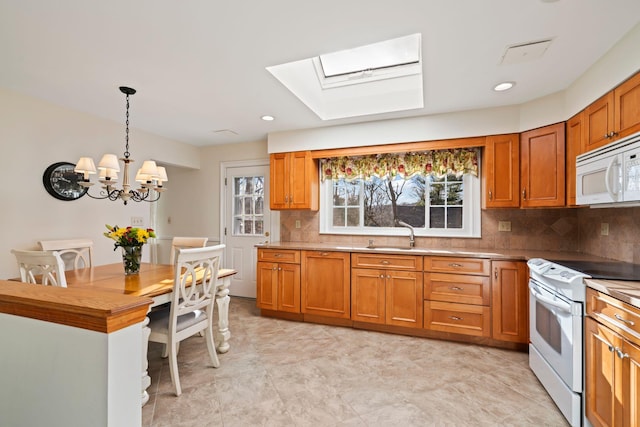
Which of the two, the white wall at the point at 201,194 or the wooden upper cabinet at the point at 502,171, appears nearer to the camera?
the wooden upper cabinet at the point at 502,171

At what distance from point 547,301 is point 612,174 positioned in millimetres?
923

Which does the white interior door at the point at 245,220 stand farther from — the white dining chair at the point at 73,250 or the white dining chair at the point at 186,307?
the white dining chair at the point at 186,307

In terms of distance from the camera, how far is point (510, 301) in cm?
279

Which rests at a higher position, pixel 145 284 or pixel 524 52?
pixel 524 52

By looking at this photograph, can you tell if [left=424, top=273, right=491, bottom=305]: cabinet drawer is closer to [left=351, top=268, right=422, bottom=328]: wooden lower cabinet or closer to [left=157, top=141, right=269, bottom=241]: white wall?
[left=351, top=268, right=422, bottom=328]: wooden lower cabinet

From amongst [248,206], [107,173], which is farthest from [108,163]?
[248,206]

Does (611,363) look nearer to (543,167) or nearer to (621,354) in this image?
(621,354)

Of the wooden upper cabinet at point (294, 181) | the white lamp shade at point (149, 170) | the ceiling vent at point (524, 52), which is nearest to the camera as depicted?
the ceiling vent at point (524, 52)

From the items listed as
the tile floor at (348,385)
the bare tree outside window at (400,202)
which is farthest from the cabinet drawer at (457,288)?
the bare tree outside window at (400,202)

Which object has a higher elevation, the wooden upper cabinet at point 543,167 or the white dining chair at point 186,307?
the wooden upper cabinet at point 543,167

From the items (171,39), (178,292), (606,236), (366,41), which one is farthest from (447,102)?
(178,292)

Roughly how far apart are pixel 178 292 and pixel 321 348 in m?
1.47

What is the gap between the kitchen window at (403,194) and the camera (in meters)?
3.46

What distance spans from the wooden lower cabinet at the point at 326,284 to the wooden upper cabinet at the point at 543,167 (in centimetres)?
194
